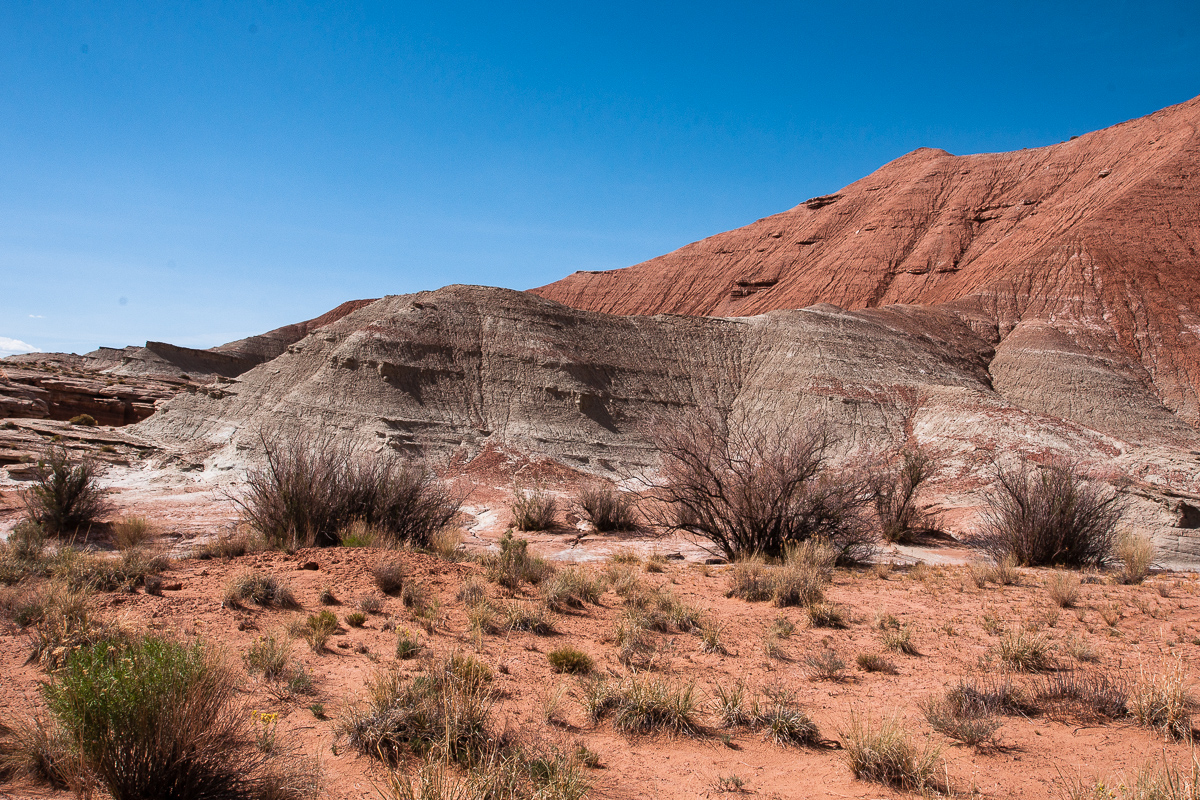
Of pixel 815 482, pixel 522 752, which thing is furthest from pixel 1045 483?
pixel 522 752

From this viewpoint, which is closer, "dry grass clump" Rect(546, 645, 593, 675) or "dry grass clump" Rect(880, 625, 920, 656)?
"dry grass clump" Rect(546, 645, 593, 675)

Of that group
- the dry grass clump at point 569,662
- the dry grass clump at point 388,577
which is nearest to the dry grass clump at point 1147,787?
the dry grass clump at point 569,662

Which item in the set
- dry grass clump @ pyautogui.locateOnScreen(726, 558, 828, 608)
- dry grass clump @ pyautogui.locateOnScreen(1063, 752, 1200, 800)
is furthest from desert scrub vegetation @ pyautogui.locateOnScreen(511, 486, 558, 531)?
dry grass clump @ pyautogui.locateOnScreen(1063, 752, 1200, 800)

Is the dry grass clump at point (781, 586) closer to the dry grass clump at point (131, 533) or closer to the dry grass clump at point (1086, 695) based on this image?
the dry grass clump at point (1086, 695)

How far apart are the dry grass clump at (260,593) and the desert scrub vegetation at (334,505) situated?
323 centimetres

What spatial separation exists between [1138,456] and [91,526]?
115 feet

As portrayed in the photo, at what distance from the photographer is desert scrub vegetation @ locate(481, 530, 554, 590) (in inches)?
378

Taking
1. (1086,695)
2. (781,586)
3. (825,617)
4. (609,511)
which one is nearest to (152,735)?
(1086,695)

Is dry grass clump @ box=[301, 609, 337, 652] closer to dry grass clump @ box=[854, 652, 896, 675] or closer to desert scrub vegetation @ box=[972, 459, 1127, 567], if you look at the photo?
dry grass clump @ box=[854, 652, 896, 675]

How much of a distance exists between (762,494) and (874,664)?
6.68 metres

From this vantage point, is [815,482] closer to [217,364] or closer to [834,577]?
[834,577]

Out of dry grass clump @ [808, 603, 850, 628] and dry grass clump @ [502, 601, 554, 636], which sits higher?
dry grass clump @ [502, 601, 554, 636]

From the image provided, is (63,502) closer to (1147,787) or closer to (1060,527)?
(1147,787)

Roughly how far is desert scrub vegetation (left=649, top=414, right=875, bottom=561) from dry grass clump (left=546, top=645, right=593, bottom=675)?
7080 millimetres
